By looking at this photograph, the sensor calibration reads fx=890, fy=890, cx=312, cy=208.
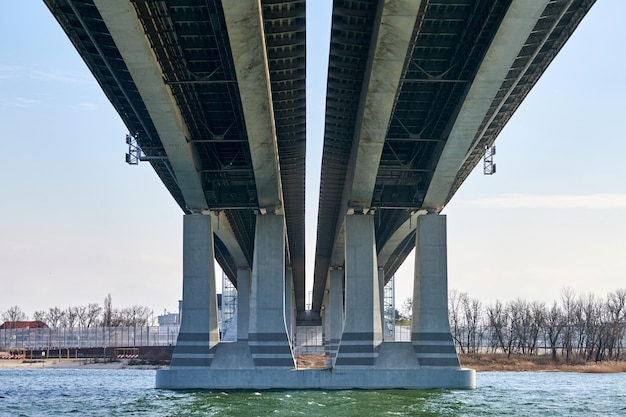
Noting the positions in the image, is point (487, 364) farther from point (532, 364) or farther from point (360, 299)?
point (360, 299)

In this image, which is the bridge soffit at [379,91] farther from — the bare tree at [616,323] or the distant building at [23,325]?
the distant building at [23,325]

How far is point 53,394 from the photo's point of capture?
44.3 m

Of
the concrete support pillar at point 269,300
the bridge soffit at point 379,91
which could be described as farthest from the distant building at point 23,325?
the bridge soffit at point 379,91

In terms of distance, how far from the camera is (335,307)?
8612cm

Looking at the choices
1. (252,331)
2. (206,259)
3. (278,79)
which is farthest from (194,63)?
(252,331)

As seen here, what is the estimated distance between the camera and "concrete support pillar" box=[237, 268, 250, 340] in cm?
8319

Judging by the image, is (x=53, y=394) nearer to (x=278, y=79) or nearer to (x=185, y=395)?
(x=185, y=395)

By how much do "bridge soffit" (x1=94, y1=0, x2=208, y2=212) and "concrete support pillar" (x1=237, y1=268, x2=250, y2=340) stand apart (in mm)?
36397

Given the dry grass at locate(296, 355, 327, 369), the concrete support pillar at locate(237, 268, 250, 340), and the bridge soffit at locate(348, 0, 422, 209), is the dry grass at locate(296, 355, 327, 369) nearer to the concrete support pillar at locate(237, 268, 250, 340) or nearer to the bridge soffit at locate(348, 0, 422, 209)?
the concrete support pillar at locate(237, 268, 250, 340)

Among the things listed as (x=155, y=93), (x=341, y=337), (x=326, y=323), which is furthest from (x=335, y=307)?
(x=155, y=93)

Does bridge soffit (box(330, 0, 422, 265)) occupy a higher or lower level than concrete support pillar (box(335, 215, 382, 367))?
higher

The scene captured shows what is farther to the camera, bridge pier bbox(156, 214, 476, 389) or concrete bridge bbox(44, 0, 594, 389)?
bridge pier bbox(156, 214, 476, 389)

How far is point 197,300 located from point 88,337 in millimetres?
96787

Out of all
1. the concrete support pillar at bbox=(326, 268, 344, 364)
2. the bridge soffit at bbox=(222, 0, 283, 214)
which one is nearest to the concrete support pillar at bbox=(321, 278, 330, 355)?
the concrete support pillar at bbox=(326, 268, 344, 364)
